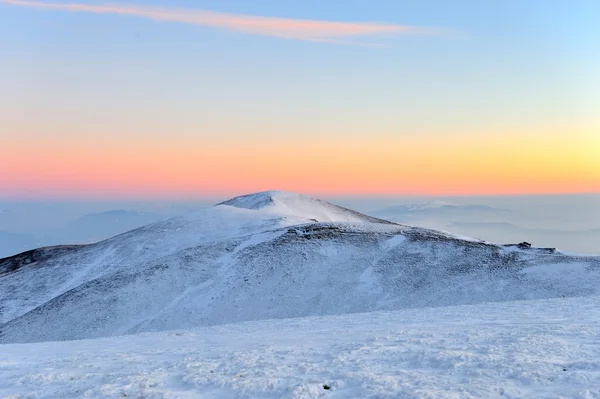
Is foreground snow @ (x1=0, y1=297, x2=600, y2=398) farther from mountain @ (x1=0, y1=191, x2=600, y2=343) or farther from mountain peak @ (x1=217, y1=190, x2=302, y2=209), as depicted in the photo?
mountain peak @ (x1=217, y1=190, x2=302, y2=209)

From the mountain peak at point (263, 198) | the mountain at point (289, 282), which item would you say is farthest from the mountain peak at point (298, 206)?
the mountain at point (289, 282)

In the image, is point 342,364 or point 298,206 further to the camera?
point 298,206

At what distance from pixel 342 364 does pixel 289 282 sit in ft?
122

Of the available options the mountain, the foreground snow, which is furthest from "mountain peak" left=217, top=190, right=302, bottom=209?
the foreground snow

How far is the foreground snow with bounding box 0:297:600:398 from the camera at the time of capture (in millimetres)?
12695

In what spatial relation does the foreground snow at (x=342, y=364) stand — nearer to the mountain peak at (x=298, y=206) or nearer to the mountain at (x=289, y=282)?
the mountain at (x=289, y=282)

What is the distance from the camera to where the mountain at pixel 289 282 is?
155 feet

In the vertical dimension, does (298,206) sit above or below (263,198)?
below

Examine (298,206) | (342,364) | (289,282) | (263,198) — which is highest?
(342,364)

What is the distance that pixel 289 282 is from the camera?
51875 mm

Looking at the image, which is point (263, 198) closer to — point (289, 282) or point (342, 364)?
point (289, 282)

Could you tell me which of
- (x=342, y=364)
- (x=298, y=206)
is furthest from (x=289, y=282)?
(x=298, y=206)

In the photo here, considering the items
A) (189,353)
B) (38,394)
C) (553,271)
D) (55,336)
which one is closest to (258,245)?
(55,336)

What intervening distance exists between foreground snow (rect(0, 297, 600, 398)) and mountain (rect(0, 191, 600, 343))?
24212mm
